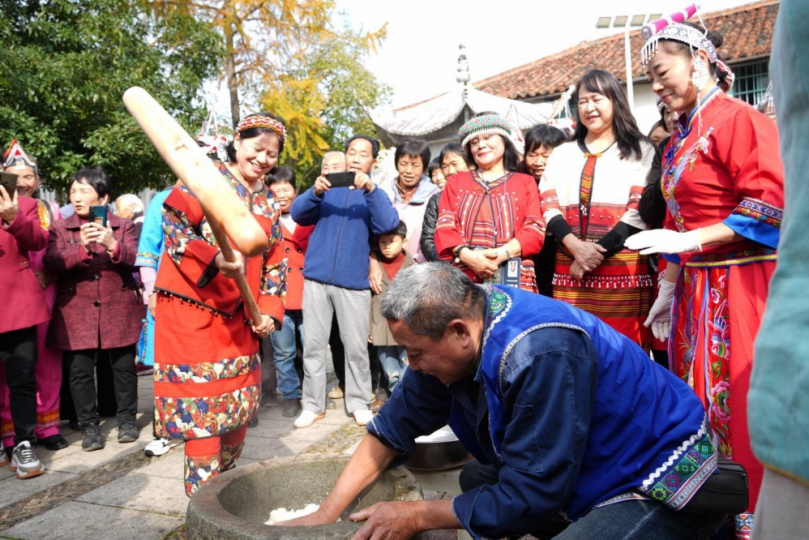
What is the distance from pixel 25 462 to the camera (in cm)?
412

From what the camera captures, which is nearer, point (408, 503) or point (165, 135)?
point (408, 503)

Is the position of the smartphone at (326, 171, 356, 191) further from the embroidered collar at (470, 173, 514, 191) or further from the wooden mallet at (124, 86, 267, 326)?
the wooden mallet at (124, 86, 267, 326)

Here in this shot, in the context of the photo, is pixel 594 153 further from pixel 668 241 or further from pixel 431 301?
pixel 431 301

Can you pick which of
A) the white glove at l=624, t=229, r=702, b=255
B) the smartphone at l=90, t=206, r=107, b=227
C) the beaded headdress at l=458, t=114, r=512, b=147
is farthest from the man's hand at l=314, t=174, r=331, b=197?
the white glove at l=624, t=229, r=702, b=255

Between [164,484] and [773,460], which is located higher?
[773,460]

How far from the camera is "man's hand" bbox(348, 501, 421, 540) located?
1939 millimetres

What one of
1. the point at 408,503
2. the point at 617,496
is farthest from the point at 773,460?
the point at 408,503

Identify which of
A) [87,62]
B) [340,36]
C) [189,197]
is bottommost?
[189,197]

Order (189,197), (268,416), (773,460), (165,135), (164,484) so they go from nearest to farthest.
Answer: (773,460), (165,135), (189,197), (164,484), (268,416)

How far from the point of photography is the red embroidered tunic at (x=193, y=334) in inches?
117

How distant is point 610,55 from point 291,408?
777 inches

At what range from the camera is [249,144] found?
3189 mm

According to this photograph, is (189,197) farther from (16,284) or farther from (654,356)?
(654,356)

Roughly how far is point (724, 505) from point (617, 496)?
0.31m
